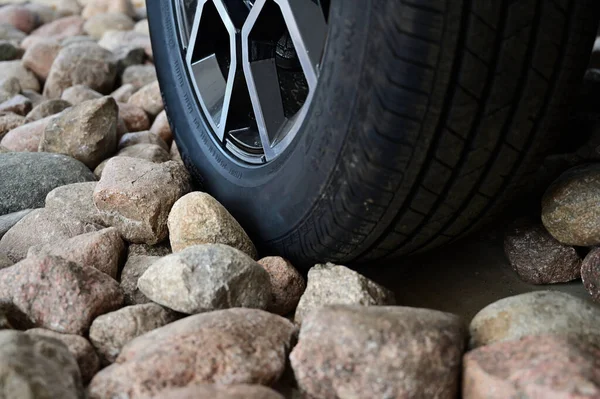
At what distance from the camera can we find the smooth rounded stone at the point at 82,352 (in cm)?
113

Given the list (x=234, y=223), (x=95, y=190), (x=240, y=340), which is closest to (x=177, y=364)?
(x=240, y=340)

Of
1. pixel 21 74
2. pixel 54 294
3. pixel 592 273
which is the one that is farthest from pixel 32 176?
pixel 21 74

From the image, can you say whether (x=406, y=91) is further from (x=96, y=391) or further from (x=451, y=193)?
(x=96, y=391)

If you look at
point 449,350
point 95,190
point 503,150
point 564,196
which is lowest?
point 95,190

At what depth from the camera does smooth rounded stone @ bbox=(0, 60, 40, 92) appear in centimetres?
330

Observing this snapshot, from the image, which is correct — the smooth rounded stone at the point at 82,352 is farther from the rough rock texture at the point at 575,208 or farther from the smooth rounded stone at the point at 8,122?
Answer: the smooth rounded stone at the point at 8,122

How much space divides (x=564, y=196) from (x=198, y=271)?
74 cm

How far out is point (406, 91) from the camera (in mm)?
1084

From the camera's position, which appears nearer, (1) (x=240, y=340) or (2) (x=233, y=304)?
(1) (x=240, y=340)

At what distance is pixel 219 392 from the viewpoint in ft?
3.01

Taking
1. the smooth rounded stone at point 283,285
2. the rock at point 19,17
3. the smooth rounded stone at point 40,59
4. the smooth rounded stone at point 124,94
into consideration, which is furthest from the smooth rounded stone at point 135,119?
the rock at point 19,17

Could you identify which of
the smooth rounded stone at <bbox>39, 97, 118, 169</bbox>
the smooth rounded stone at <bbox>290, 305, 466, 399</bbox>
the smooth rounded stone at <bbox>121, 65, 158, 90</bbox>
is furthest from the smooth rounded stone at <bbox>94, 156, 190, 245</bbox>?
the smooth rounded stone at <bbox>121, 65, 158, 90</bbox>

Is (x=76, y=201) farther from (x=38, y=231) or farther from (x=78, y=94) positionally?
(x=78, y=94)

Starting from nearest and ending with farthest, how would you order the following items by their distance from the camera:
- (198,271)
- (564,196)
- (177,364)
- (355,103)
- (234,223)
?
(177,364) → (355,103) → (198,271) → (564,196) → (234,223)
